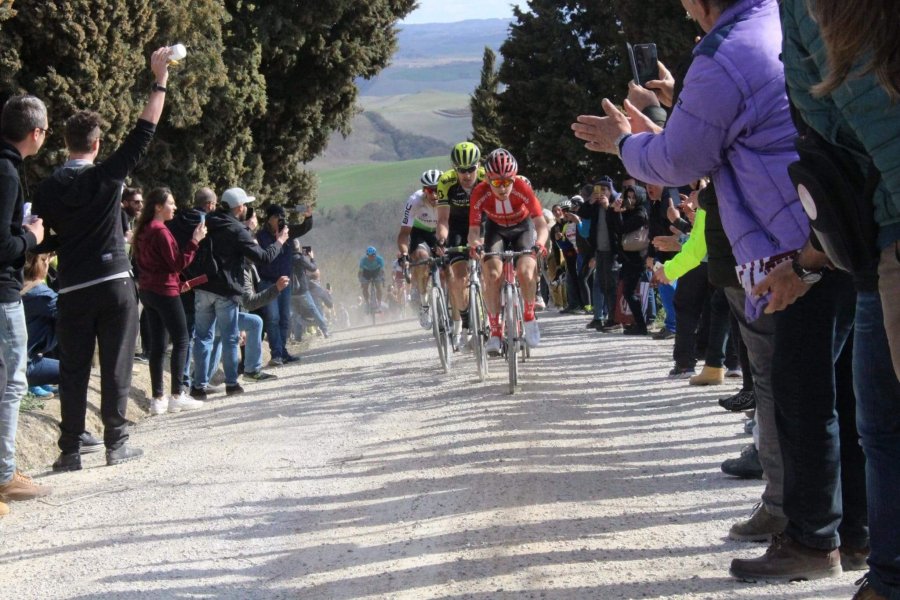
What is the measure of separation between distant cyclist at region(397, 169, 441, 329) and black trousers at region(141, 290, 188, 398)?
348 cm

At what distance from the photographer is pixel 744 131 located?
4754 mm

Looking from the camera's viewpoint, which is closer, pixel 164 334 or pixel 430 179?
pixel 164 334

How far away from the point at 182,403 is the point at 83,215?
4391 millimetres

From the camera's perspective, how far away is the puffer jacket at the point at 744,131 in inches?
184

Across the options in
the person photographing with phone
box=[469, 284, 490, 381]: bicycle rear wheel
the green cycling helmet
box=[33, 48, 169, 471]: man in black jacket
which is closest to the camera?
box=[33, 48, 169, 471]: man in black jacket

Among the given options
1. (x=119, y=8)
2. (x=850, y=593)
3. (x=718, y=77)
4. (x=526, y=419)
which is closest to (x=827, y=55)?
(x=718, y=77)

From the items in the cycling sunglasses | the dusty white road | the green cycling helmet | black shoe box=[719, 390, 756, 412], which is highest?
the green cycling helmet

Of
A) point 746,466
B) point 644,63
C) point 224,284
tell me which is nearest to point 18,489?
point 746,466

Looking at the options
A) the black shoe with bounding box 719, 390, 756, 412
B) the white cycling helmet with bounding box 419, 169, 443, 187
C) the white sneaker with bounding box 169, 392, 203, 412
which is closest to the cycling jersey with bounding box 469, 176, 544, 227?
the white cycling helmet with bounding box 419, 169, 443, 187

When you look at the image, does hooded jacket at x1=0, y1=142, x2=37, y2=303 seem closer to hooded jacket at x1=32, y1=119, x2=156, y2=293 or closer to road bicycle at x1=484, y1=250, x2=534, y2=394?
hooded jacket at x1=32, y1=119, x2=156, y2=293

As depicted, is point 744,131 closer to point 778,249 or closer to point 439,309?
point 778,249

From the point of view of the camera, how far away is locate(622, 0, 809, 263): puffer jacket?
15.3ft

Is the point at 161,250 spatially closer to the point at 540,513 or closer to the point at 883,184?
the point at 540,513

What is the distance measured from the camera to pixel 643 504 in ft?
21.0
